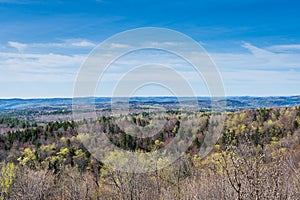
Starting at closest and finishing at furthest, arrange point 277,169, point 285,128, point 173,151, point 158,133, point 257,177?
point 257,177 → point 277,169 → point 173,151 → point 158,133 → point 285,128

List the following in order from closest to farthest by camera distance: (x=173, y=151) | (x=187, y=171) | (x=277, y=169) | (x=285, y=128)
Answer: (x=277, y=169), (x=187, y=171), (x=173, y=151), (x=285, y=128)

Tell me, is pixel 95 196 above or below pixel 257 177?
below

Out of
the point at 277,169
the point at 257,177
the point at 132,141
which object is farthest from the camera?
the point at 132,141

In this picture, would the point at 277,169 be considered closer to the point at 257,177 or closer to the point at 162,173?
the point at 257,177

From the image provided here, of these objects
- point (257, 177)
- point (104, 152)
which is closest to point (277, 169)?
point (257, 177)

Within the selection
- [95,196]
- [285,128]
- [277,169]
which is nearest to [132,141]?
[95,196]

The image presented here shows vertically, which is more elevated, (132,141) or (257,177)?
(257,177)

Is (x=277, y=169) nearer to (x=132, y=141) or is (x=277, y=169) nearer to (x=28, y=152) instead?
(x=132, y=141)

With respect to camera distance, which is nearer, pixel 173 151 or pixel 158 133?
pixel 173 151

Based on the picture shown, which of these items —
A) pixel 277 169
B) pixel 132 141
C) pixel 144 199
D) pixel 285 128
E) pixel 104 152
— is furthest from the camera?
pixel 285 128
